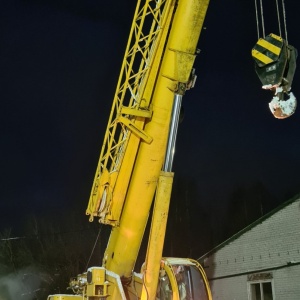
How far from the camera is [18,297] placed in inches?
1451

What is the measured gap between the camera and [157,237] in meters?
6.41

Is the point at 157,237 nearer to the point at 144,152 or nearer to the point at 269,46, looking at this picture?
the point at 144,152

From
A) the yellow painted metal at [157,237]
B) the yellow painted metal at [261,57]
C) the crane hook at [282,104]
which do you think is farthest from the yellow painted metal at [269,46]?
the yellow painted metal at [157,237]

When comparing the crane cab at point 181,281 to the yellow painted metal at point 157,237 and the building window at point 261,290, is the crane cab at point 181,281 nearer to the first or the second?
the yellow painted metal at point 157,237

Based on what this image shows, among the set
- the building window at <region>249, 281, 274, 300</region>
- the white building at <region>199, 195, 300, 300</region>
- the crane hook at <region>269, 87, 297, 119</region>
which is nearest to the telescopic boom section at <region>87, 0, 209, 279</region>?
the crane hook at <region>269, 87, 297, 119</region>

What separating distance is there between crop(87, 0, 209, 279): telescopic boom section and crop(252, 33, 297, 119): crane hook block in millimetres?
1364

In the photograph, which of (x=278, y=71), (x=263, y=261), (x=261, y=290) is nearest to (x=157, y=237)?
(x=278, y=71)

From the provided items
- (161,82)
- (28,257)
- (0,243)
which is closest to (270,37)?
(161,82)

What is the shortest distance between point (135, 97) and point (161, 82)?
588 mm

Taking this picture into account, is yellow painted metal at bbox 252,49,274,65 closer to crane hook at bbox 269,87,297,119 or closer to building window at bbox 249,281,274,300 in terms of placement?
crane hook at bbox 269,87,297,119

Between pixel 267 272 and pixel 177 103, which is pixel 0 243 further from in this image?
pixel 177 103

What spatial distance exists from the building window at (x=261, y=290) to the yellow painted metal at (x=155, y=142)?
8.34 metres

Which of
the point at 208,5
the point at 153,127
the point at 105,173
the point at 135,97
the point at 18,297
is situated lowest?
the point at 18,297

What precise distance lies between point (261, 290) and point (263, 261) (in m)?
0.94
